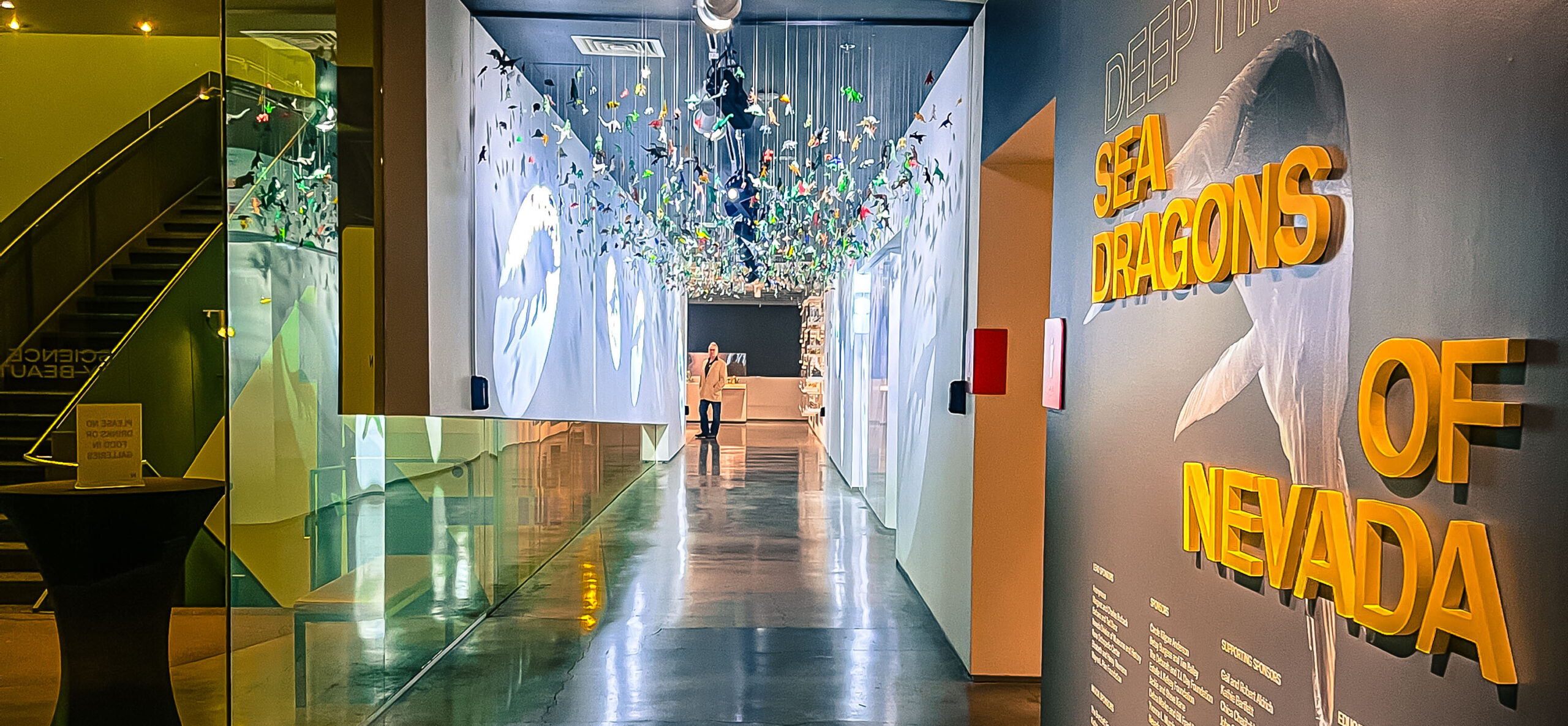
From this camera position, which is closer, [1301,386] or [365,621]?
[1301,386]

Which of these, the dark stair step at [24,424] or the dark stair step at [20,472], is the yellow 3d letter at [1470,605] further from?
the dark stair step at [24,424]

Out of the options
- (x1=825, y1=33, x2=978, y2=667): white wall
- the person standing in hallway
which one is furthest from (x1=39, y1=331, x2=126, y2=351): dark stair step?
the person standing in hallway

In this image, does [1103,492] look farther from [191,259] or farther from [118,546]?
[191,259]

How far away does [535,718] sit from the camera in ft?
12.6

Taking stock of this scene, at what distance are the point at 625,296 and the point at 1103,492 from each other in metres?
9.19

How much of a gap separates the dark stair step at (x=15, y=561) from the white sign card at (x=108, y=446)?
9.60 feet

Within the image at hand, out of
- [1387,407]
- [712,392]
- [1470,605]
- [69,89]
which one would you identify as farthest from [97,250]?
[712,392]

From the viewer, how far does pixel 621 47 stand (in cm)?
534

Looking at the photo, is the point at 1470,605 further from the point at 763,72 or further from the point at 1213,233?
the point at 763,72

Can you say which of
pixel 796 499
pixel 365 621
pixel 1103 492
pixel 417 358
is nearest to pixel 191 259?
pixel 417 358

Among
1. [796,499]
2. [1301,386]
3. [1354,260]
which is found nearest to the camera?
[1354,260]

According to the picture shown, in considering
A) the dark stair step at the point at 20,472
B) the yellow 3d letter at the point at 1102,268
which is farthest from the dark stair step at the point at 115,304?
the yellow 3d letter at the point at 1102,268

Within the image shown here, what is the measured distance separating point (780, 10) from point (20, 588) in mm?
5020

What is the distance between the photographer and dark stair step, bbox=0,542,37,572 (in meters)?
4.86
